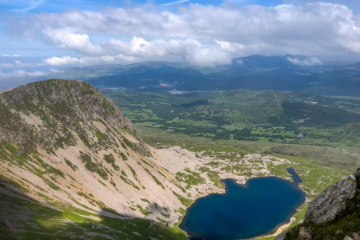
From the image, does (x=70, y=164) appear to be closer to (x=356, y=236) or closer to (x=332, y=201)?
(x=332, y=201)

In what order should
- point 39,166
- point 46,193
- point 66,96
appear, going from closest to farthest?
point 46,193 → point 39,166 → point 66,96

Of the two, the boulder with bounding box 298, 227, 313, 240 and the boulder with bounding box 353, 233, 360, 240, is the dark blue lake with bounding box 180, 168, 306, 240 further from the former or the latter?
the boulder with bounding box 353, 233, 360, 240

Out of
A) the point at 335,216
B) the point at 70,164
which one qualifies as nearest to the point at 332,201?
the point at 335,216

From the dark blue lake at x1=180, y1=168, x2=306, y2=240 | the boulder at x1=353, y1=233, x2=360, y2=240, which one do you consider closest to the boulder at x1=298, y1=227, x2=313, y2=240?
the boulder at x1=353, y1=233, x2=360, y2=240

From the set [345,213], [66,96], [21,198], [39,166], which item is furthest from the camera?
[66,96]

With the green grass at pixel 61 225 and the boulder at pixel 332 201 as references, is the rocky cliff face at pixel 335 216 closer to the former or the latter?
the boulder at pixel 332 201

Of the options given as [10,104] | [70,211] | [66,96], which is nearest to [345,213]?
[70,211]

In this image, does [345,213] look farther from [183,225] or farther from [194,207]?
[194,207]
